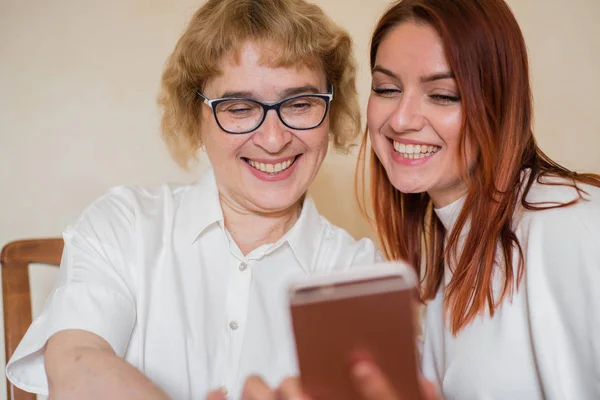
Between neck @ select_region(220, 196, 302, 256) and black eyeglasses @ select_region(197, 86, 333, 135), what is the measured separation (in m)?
0.23

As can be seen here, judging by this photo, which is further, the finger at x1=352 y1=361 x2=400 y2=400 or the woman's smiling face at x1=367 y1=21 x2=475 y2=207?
the woman's smiling face at x1=367 y1=21 x2=475 y2=207

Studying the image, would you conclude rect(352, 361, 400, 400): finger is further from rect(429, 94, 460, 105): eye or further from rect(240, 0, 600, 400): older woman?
rect(429, 94, 460, 105): eye

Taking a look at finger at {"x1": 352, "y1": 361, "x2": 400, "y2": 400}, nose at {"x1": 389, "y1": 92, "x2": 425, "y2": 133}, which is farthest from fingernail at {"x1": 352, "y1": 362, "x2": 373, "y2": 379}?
nose at {"x1": 389, "y1": 92, "x2": 425, "y2": 133}

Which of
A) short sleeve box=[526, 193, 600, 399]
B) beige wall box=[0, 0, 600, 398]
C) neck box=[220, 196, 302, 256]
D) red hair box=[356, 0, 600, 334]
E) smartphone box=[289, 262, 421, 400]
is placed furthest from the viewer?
beige wall box=[0, 0, 600, 398]

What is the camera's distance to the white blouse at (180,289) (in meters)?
1.28

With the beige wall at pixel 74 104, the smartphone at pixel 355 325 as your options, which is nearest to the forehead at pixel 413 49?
the smartphone at pixel 355 325

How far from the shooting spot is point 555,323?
1191mm

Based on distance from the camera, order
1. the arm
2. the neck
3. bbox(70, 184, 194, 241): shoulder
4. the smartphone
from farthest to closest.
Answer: the neck
bbox(70, 184, 194, 241): shoulder
the arm
the smartphone

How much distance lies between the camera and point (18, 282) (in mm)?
1616

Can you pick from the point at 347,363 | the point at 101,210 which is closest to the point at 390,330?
the point at 347,363

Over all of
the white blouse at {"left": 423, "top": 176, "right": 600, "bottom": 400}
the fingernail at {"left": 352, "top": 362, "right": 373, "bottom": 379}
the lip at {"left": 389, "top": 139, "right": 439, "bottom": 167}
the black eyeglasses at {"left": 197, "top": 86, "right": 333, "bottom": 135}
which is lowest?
the white blouse at {"left": 423, "top": 176, "right": 600, "bottom": 400}

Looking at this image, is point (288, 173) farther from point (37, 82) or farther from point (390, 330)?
point (37, 82)

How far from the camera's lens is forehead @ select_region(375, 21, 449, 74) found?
1290 mm

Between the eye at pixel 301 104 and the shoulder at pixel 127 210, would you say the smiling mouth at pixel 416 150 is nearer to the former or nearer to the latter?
the eye at pixel 301 104
